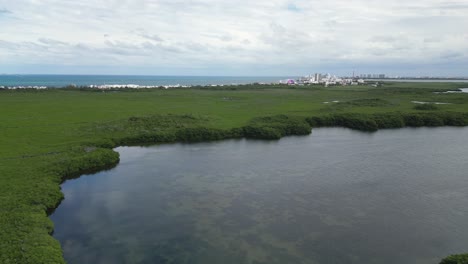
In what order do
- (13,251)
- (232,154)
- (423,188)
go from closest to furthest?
(13,251) < (423,188) < (232,154)

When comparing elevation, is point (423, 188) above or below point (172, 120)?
below

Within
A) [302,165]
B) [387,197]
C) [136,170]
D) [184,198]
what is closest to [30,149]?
[136,170]

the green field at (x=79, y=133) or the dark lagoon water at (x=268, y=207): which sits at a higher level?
the green field at (x=79, y=133)

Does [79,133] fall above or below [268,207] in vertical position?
above

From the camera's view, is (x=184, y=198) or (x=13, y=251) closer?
(x=13, y=251)

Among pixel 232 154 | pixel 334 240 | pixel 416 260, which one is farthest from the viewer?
pixel 232 154

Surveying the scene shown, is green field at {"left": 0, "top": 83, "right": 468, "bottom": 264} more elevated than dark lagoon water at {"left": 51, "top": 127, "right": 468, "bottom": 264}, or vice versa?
green field at {"left": 0, "top": 83, "right": 468, "bottom": 264}

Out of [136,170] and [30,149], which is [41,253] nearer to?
[136,170]

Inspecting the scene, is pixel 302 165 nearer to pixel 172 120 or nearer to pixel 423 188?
pixel 423 188
